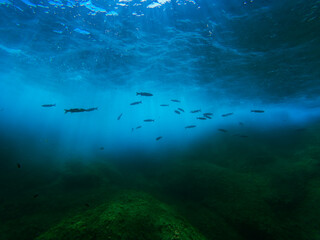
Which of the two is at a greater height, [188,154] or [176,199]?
[188,154]

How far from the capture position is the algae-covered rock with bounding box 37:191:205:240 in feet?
16.0

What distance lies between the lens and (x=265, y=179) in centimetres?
1087

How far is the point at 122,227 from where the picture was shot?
204 inches

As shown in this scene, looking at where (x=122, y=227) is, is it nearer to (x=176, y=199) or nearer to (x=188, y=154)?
(x=176, y=199)

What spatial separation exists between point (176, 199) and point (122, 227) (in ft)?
19.8

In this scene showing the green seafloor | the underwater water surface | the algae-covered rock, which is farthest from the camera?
the underwater water surface

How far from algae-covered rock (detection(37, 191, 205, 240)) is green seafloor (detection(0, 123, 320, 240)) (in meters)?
0.03

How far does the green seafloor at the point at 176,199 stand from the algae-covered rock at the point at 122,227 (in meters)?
0.03

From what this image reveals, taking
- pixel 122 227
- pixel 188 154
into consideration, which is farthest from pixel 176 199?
pixel 188 154

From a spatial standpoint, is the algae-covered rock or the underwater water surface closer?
the algae-covered rock

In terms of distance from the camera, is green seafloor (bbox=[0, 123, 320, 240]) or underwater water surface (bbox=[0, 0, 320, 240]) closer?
green seafloor (bbox=[0, 123, 320, 240])

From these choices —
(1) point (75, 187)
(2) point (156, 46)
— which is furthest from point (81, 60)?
(1) point (75, 187)

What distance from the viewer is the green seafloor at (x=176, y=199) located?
5.76m

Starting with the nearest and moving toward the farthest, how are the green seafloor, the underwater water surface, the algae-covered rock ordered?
the algae-covered rock → the green seafloor → the underwater water surface
